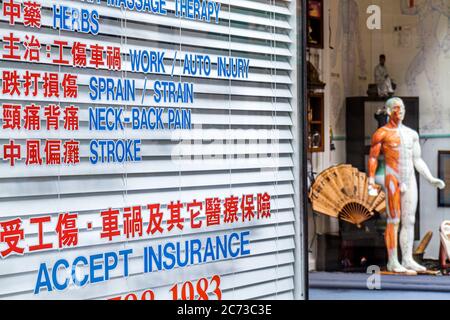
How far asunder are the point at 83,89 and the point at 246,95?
1.03 m

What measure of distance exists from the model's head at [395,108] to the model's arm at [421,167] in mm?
161

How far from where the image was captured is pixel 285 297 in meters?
4.36

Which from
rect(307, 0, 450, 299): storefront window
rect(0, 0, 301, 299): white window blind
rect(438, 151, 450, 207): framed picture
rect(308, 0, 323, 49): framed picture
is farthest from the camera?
rect(438, 151, 450, 207): framed picture

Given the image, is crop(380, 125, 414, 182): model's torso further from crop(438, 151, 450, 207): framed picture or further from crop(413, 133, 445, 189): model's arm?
crop(438, 151, 450, 207): framed picture

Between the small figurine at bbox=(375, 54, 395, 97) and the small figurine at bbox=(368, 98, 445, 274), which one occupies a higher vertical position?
the small figurine at bbox=(375, 54, 395, 97)

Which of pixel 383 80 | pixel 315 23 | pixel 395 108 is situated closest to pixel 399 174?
pixel 395 108

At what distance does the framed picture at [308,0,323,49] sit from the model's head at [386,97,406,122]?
58cm

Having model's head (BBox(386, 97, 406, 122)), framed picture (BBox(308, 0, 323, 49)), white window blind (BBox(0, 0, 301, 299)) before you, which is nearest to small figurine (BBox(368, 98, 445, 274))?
model's head (BBox(386, 97, 406, 122))

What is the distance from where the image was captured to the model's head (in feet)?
17.9

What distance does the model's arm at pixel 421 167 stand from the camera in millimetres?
5445

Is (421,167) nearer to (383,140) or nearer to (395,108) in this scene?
(383,140)

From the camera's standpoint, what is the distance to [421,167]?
546cm

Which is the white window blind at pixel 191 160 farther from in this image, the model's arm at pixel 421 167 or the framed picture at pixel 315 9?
the model's arm at pixel 421 167
